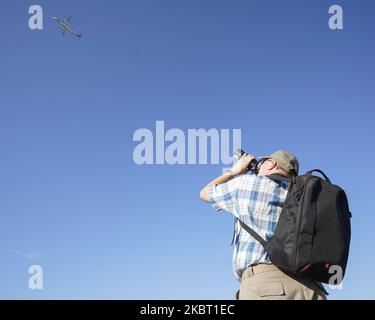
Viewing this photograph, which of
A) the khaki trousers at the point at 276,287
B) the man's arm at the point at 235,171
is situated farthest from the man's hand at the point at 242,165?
the khaki trousers at the point at 276,287

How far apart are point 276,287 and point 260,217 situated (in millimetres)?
831

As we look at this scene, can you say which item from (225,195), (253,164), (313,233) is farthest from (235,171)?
(313,233)

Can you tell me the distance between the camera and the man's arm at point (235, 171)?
6.47 meters

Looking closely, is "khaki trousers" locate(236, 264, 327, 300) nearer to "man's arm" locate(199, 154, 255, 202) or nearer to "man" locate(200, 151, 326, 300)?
"man" locate(200, 151, 326, 300)

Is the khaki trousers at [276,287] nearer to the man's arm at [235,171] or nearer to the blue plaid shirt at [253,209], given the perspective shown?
the blue plaid shirt at [253,209]

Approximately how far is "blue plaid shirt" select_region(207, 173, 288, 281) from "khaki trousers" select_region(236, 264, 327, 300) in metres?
0.16

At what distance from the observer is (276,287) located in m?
5.61

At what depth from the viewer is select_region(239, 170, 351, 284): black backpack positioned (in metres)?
5.43
